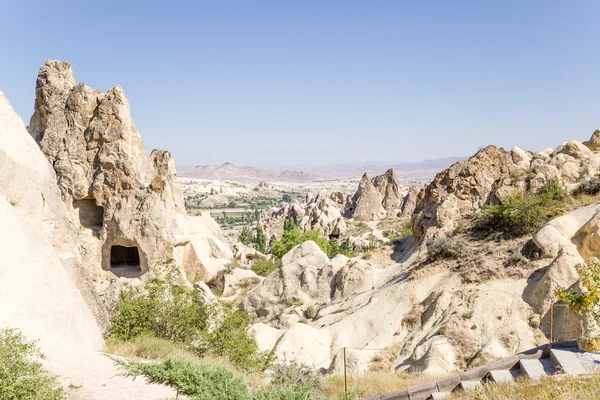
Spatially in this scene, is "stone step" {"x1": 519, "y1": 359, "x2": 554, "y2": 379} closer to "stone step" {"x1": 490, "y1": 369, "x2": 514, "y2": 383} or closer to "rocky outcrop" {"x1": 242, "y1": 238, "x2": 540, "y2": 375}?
"stone step" {"x1": 490, "y1": 369, "x2": 514, "y2": 383}

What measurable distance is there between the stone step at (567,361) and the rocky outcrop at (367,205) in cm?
5127

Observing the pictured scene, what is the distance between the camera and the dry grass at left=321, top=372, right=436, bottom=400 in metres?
9.05

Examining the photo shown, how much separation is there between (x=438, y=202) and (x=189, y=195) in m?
157

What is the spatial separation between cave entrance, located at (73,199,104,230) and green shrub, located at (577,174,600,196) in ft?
69.2

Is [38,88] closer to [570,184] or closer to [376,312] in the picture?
[376,312]

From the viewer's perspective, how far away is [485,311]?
43.4ft

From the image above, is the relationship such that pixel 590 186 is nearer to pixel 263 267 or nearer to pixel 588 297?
pixel 588 297

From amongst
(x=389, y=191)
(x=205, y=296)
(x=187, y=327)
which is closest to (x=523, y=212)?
(x=205, y=296)

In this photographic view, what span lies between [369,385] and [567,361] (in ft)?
12.8

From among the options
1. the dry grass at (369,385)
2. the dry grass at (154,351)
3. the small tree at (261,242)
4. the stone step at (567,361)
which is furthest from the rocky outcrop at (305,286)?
the small tree at (261,242)

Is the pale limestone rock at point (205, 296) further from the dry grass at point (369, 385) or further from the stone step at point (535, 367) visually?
the stone step at point (535, 367)

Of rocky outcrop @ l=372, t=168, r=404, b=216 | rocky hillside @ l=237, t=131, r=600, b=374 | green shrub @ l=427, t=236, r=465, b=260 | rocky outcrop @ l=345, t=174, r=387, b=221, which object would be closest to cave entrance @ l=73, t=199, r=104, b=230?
rocky hillside @ l=237, t=131, r=600, b=374

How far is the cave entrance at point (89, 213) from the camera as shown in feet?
70.2

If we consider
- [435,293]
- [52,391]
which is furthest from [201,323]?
[435,293]
